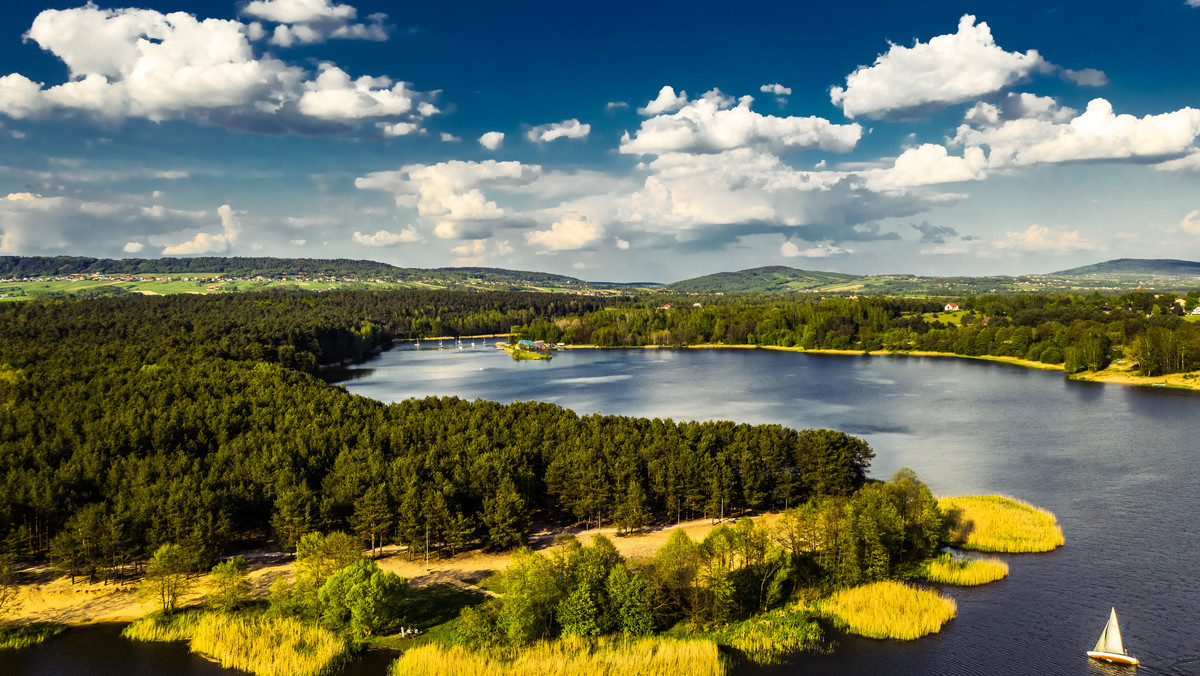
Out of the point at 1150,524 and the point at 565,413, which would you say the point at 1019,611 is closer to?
the point at 1150,524

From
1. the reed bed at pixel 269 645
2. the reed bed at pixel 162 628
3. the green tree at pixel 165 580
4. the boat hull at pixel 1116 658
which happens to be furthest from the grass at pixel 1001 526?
the green tree at pixel 165 580

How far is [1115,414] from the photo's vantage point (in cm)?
7425

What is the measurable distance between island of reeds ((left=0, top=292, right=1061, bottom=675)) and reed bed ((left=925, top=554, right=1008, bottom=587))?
1.10 metres

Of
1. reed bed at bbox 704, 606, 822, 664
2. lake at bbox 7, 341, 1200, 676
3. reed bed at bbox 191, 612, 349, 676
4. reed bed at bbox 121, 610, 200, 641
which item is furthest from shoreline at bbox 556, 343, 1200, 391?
reed bed at bbox 121, 610, 200, 641

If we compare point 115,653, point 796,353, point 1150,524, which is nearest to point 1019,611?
point 1150,524

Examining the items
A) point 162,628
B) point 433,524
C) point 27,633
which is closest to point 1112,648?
point 433,524

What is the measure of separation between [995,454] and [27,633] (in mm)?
63721

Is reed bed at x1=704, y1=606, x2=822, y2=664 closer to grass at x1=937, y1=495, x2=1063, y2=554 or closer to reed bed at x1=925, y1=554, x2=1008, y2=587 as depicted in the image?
reed bed at x1=925, y1=554, x2=1008, y2=587

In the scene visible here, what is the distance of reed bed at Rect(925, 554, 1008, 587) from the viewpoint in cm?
3328

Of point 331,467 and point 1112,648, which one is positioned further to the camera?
point 331,467

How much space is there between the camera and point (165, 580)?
3083 cm

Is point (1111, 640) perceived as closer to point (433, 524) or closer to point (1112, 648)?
point (1112, 648)

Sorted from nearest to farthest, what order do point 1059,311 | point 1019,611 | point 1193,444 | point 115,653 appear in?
point 115,653 < point 1019,611 < point 1193,444 < point 1059,311

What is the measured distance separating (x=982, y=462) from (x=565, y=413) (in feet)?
110
